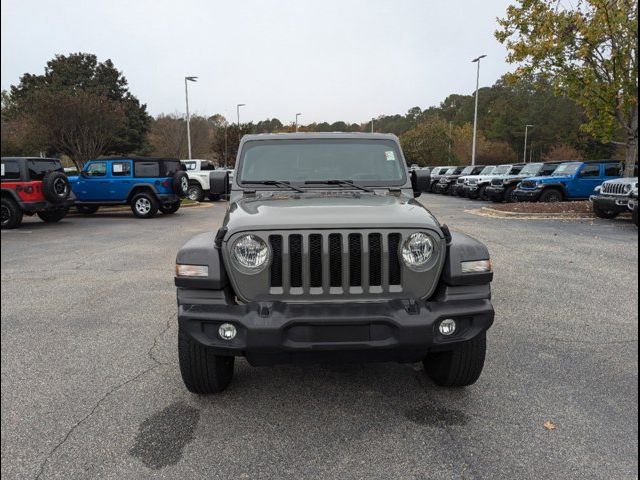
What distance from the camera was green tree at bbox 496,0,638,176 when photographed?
13258mm

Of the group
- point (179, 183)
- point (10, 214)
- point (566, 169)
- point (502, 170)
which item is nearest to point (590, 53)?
point (566, 169)

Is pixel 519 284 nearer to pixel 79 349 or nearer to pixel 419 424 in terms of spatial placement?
pixel 419 424

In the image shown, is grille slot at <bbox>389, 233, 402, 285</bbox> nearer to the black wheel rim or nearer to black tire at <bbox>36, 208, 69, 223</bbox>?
the black wheel rim

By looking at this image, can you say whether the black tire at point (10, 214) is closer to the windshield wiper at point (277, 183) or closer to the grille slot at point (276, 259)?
the windshield wiper at point (277, 183)

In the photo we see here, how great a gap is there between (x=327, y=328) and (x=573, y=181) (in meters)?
16.7

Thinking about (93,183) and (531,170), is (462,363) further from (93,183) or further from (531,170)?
(531,170)

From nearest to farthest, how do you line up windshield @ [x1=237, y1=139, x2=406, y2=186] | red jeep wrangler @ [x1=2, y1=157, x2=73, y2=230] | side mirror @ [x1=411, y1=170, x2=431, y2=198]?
windshield @ [x1=237, y1=139, x2=406, y2=186] < side mirror @ [x1=411, y1=170, x2=431, y2=198] < red jeep wrangler @ [x1=2, y1=157, x2=73, y2=230]

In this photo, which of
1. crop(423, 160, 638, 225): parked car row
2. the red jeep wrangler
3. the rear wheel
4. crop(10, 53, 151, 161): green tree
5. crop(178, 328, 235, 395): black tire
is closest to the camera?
crop(178, 328, 235, 395): black tire

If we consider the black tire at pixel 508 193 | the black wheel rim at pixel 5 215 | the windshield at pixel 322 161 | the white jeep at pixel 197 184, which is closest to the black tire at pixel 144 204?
the black wheel rim at pixel 5 215

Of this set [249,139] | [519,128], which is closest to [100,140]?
[249,139]

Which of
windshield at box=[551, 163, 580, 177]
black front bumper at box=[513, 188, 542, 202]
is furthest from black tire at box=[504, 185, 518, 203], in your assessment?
windshield at box=[551, 163, 580, 177]

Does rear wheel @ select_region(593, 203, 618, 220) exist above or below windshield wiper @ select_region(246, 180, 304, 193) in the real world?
below

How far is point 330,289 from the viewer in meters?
2.64

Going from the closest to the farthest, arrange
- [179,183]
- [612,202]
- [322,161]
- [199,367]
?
[199,367]
[322,161]
[612,202]
[179,183]
